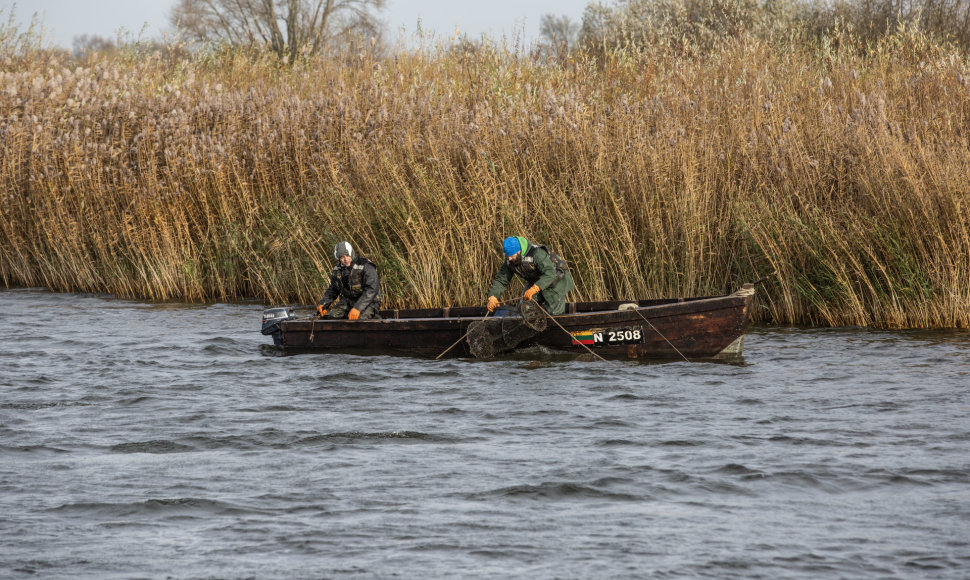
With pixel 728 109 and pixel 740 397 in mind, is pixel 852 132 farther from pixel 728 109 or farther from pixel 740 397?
pixel 740 397

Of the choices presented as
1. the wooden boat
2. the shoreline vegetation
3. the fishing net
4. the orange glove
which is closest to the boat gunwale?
the wooden boat

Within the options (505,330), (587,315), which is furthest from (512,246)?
(587,315)

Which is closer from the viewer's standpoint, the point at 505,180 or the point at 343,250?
the point at 343,250

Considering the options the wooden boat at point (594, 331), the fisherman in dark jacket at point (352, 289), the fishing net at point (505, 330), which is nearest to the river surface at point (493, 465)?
the wooden boat at point (594, 331)

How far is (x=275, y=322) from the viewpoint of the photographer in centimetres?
1324

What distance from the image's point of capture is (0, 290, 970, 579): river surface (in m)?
6.39

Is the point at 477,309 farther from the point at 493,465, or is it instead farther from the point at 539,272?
the point at 493,465

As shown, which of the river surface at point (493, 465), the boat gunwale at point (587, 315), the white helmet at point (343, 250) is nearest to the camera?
the river surface at point (493, 465)

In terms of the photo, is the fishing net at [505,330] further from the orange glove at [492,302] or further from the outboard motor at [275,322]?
the outboard motor at [275,322]

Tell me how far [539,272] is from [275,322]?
3.24 meters

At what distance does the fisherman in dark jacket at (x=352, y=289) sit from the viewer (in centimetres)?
1313

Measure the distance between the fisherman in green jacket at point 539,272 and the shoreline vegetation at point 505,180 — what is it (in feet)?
3.55

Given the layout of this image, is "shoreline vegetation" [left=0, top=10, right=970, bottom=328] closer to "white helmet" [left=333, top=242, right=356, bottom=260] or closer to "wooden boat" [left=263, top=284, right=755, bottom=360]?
"white helmet" [left=333, top=242, right=356, bottom=260]

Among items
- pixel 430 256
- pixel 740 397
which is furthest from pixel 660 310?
pixel 430 256
